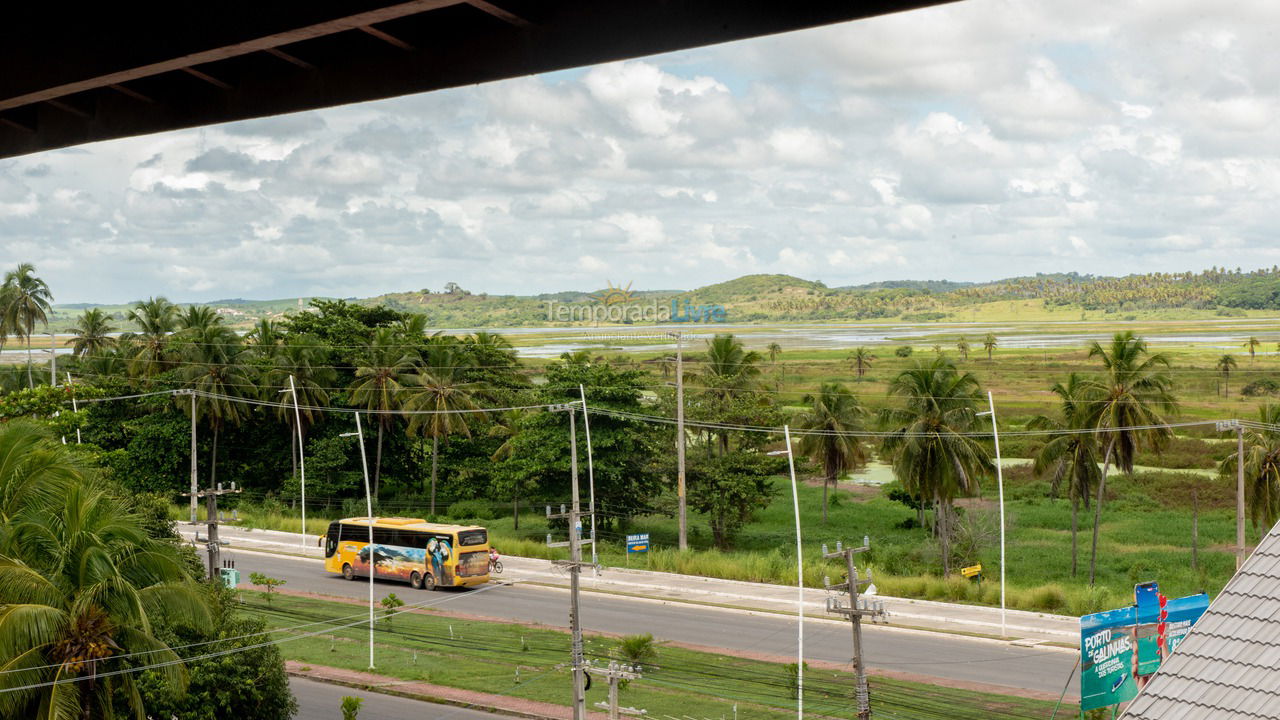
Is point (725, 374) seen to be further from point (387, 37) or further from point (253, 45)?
point (253, 45)

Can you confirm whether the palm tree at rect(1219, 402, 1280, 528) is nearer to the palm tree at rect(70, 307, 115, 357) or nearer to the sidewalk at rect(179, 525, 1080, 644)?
the sidewalk at rect(179, 525, 1080, 644)

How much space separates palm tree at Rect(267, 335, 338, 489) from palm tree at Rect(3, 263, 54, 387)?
77.9 feet

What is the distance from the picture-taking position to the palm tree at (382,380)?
186 ft

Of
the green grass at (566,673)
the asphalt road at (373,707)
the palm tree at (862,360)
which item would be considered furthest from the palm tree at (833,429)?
the palm tree at (862,360)

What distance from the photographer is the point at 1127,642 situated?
2000cm

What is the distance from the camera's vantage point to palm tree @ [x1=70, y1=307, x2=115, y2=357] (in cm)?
7514

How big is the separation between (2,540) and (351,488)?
4757 centimetres

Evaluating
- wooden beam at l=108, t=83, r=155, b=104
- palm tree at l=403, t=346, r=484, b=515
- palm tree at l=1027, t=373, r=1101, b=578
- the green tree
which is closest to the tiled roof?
wooden beam at l=108, t=83, r=155, b=104

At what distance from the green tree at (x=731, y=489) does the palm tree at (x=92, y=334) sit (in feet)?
155

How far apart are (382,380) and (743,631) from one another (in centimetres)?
3063

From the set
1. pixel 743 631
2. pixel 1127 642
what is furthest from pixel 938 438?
pixel 1127 642

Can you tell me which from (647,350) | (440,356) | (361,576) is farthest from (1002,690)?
(647,350)

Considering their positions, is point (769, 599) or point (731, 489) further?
point (731, 489)

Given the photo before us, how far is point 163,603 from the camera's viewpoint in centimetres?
1374
